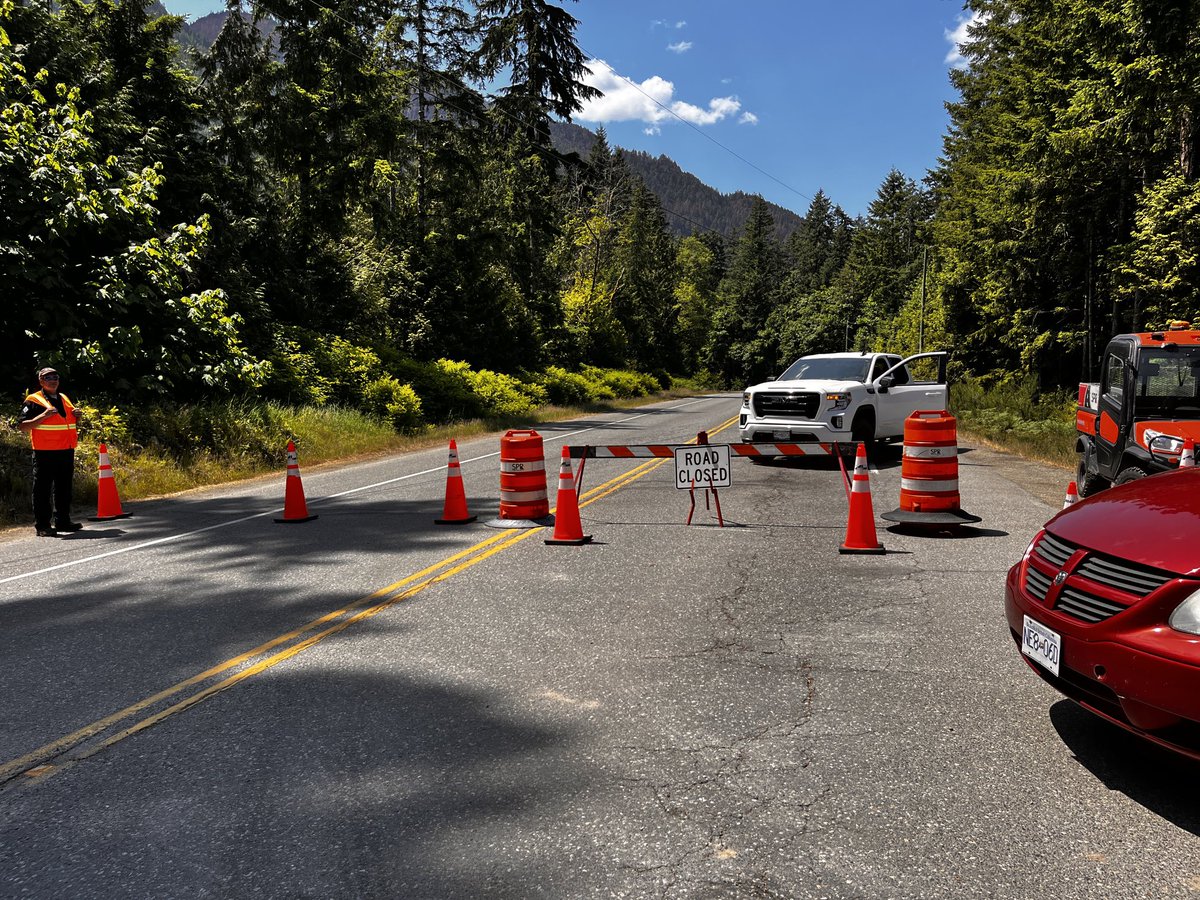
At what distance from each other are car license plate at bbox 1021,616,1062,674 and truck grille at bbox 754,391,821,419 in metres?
11.3

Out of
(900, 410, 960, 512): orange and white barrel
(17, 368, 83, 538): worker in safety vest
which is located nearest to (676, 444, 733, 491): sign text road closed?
(900, 410, 960, 512): orange and white barrel

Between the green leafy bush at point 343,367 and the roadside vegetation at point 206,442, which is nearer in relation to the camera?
the roadside vegetation at point 206,442

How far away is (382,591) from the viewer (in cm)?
689

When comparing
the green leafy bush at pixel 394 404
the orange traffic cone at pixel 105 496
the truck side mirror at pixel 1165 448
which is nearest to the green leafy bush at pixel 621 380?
the green leafy bush at pixel 394 404

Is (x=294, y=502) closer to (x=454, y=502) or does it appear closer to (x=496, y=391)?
(x=454, y=502)

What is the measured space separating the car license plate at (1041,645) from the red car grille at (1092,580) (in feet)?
0.38

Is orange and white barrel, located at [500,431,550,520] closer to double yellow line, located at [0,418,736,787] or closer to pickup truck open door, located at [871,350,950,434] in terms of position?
double yellow line, located at [0,418,736,787]

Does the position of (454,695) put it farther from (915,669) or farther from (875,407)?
(875,407)

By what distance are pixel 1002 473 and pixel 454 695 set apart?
13.1m

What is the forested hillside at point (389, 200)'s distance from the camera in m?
15.9

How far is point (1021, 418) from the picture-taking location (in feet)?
75.0

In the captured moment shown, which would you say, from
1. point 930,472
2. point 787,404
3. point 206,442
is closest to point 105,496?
point 206,442

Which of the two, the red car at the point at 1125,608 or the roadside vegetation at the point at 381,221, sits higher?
the roadside vegetation at the point at 381,221

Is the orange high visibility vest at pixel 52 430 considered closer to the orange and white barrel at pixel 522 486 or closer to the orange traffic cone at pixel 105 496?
the orange traffic cone at pixel 105 496
